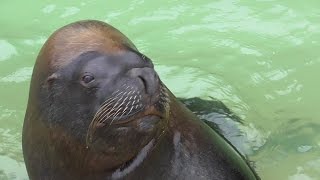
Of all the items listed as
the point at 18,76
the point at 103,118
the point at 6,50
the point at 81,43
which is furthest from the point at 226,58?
the point at 103,118

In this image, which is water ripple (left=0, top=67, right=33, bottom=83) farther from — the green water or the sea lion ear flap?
the sea lion ear flap

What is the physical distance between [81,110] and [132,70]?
1.14 feet

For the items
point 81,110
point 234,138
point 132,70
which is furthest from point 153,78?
point 234,138

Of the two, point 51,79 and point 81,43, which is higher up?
point 81,43

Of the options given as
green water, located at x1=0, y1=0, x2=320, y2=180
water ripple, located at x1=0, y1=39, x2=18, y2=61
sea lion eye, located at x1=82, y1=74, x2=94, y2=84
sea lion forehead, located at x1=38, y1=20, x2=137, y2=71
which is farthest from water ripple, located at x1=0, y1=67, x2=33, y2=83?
sea lion eye, located at x1=82, y1=74, x2=94, y2=84

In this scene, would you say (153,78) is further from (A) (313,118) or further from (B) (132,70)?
(A) (313,118)

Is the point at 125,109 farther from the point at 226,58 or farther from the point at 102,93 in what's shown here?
the point at 226,58

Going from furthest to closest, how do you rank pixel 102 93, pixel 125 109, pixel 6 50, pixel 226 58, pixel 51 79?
pixel 6 50, pixel 226 58, pixel 51 79, pixel 102 93, pixel 125 109

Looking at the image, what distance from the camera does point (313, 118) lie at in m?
5.64

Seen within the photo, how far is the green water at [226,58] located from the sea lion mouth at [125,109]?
164cm

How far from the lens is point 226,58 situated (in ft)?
21.4

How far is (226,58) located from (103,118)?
2.97 meters

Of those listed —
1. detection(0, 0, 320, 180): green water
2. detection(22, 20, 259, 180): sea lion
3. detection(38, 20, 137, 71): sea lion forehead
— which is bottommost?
detection(0, 0, 320, 180): green water

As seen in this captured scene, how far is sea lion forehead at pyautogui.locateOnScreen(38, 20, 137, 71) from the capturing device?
3883mm
